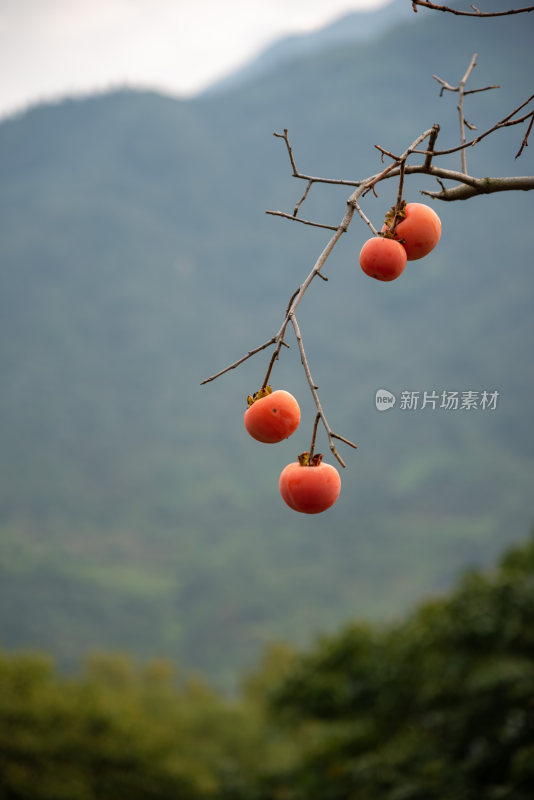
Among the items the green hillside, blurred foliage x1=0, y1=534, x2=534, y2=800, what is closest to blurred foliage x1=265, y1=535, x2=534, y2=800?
blurred foliage x1=0, y1=534, x2=534, y2=800

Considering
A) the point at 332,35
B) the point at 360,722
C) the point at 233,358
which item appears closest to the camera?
the point at 360,722

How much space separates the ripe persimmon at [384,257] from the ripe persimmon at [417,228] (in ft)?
0.20

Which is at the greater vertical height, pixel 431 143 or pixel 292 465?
pixel 431 143

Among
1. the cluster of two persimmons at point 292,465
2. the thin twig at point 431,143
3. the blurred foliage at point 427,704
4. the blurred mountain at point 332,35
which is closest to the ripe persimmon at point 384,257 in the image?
the thin twig at point 431,143

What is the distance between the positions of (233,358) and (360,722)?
189ft

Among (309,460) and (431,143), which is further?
(431,143)

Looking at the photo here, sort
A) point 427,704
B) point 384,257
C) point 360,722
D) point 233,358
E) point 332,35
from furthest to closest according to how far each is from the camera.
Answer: point 332,35 < point 233,358 < point 360,722 < point 427,704 < point 384,257

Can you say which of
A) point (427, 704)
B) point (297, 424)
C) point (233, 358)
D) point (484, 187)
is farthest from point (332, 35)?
point (297, 424)

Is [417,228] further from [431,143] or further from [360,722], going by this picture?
[360,722]

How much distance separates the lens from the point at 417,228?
128 cm

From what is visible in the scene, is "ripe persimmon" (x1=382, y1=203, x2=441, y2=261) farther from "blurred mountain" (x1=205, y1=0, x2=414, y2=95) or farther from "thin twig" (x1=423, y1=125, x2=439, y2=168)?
"blurred mountain" (x1=205, y1=0, x2=414, y2=95)

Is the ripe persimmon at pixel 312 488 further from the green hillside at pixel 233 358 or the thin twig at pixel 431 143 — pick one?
the green hillside at pixel 233 358

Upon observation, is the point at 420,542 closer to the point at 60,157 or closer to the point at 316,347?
the point at 316,347

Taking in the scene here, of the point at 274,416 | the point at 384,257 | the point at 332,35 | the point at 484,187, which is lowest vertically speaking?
the point at 274,416
